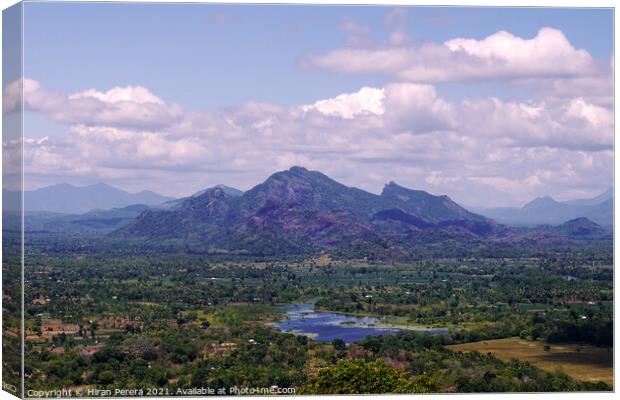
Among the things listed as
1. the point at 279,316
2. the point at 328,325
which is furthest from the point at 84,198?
the point at 328,325

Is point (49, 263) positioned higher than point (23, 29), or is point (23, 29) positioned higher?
point (23, 29)

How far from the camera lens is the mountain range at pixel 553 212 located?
2107 cm

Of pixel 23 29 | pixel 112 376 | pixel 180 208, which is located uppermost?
pixel 23 29

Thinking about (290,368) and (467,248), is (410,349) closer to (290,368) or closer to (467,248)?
(290,368)

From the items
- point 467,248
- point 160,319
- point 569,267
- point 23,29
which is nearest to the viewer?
point 23,29

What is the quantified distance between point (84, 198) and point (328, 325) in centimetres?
764

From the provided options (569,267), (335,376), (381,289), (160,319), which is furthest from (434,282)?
(335,376)

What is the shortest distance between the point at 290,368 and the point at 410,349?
2414 mm

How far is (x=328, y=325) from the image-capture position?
21.2 meters

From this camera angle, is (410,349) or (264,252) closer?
(410,349)

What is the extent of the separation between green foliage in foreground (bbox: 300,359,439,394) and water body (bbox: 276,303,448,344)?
3.71 m

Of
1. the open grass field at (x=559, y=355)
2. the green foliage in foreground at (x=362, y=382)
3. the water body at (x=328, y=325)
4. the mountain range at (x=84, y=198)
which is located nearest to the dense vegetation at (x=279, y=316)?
the green foliage in foreground at (x=362, y=382)

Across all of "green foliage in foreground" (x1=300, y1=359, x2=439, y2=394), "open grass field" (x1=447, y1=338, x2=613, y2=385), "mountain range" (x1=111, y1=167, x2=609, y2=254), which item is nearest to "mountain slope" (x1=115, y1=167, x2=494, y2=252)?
"mountain range" (x1=111, y1=167, x2=609, y2=254)

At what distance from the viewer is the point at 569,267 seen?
93.1ft
